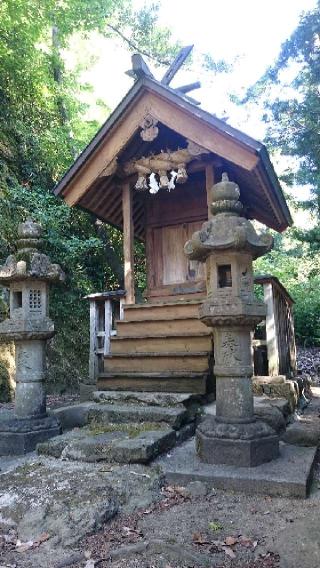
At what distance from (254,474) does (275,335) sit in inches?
124

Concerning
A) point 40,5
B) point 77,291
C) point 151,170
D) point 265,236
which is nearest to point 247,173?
point 151,170

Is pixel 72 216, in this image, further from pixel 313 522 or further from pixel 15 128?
pixel 313 522

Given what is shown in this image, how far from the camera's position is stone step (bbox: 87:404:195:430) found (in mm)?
4750

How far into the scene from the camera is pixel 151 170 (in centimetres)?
710

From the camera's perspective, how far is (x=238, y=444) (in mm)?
3711

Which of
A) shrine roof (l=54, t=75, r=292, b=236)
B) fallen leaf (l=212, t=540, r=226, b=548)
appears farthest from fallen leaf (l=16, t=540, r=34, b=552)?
shrine roof (l=54, t=75, r=292, b=236)

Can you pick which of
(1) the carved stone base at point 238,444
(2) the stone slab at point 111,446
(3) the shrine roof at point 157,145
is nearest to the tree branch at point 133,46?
(3) the shrine roof at point 157,145

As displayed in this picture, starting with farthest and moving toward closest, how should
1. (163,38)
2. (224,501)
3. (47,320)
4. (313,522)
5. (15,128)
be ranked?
1. (163,38)
2. (15,128)
3. (47,320)
4. (224,501)
5. (313,522)

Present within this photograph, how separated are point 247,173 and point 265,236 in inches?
106

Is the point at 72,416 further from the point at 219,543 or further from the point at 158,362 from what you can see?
the point at 219,543

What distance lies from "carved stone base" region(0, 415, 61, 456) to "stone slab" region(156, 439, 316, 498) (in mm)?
1612

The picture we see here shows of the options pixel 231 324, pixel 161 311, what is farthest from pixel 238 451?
pixel 161 311

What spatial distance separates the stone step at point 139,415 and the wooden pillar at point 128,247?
230cm

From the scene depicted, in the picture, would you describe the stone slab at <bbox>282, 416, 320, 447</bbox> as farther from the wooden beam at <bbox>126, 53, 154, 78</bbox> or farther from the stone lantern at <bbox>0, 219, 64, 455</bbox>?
the wooden beam at <bbox>126, 53, 154, 78</bbox>
